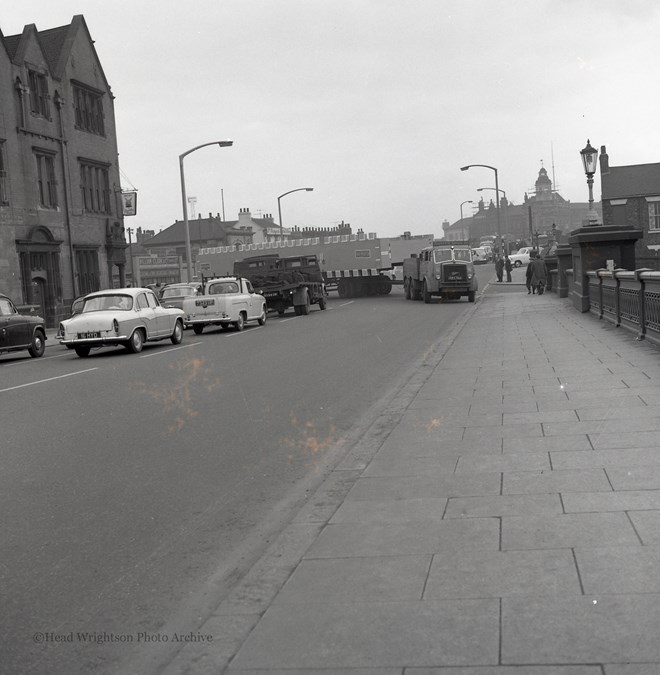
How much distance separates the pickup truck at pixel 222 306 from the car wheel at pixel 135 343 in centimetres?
491

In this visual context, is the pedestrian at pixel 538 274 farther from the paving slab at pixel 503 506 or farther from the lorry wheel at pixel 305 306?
the paving slab at pixel 503 506

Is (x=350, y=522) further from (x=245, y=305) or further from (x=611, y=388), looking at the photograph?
(x=245, y=305)

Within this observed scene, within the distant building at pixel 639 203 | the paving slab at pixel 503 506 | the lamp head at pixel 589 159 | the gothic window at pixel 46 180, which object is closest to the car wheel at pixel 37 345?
the lamp head at pixel 589 159

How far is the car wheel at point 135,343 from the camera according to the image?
2027 centimetres

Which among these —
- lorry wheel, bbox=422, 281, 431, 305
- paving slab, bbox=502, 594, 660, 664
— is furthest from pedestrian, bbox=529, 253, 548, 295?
paving slab, bbox=502, 594, 660, 664

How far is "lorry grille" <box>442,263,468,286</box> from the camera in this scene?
36781mm

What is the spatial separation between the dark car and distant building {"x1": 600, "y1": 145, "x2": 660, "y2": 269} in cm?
4510

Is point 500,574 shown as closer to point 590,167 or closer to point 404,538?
point 404,538

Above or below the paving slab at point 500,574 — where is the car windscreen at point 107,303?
above

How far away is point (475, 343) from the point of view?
17.7 m

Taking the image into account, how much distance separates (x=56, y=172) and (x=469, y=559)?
35.8 meters

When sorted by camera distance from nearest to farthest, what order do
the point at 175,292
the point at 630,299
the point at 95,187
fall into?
1. the point at 630,299
2. the point at 175,292
3. the point at 95,187

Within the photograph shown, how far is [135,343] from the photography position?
66.8ft

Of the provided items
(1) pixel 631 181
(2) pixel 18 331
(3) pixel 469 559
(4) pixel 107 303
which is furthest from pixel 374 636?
(1) pixel 631 181
